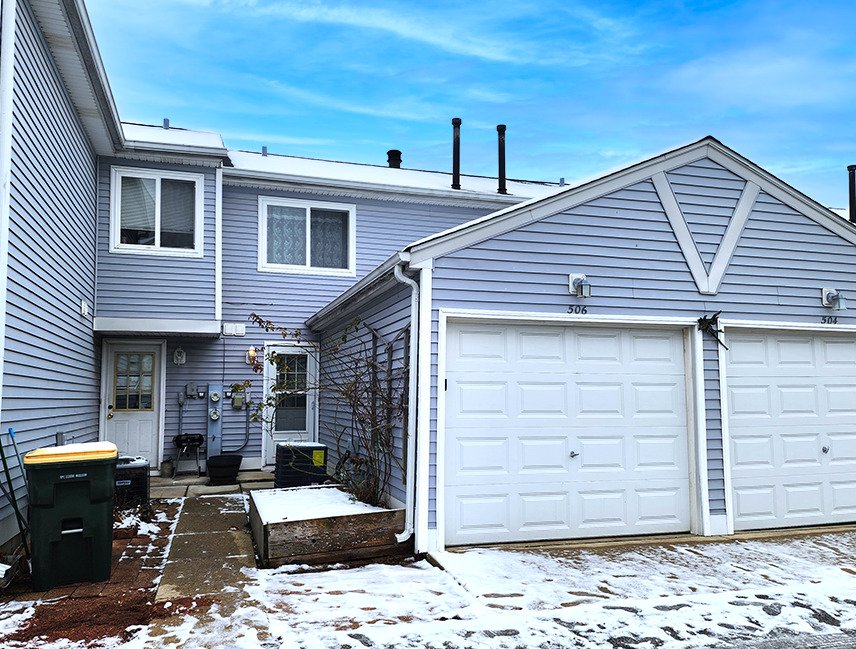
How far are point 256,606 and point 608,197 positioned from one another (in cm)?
496

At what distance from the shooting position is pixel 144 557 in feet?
18.4

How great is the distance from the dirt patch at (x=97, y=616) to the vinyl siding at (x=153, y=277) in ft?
19.1

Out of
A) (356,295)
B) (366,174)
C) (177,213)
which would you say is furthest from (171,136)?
(356,295)

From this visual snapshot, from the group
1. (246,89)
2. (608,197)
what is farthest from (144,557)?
(246,89)

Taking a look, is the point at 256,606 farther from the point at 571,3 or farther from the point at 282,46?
the point at 282,46

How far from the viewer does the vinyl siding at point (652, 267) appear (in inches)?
245

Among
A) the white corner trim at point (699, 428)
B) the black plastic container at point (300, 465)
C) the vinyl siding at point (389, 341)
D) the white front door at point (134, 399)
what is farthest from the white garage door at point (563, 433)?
the white front door at point (134, 399)

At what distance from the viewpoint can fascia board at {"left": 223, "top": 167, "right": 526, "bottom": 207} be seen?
1087cm

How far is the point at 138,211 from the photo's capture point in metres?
9.82

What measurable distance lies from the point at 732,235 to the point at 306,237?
6963 mm

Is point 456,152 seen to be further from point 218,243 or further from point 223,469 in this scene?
point 223,469

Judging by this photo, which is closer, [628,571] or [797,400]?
[628,571]

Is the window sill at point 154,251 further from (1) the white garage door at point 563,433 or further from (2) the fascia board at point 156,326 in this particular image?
(1) the white garage door at point 563,433

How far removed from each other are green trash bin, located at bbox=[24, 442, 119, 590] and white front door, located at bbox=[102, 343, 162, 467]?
5.54 meters
